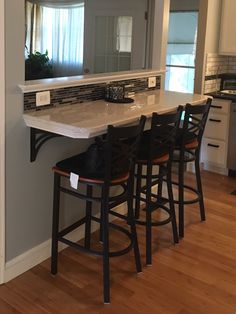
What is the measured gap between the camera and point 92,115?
2426 millimetres

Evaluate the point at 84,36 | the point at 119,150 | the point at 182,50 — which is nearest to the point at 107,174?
the point at 119,150

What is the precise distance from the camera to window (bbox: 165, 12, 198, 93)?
19.0ft

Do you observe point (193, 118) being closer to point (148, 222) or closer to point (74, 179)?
point (148, 222)

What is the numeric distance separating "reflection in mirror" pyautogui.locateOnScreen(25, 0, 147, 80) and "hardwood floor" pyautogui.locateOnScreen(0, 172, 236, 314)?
2707 millimetres

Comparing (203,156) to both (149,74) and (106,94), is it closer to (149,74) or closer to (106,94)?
(149,74)

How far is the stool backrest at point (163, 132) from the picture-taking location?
2.56 meters

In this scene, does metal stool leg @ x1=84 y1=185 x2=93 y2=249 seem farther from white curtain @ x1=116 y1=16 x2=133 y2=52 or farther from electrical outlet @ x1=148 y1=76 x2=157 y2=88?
white curtain @ x1=116 y1=16 x2=133 y2=52

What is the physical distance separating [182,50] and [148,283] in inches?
165

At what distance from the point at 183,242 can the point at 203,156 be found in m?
1.86

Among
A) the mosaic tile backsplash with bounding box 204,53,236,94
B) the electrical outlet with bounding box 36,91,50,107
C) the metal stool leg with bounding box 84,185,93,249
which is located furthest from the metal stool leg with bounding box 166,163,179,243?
the mosaic tile backsplash with bounding box 204,53,236,94

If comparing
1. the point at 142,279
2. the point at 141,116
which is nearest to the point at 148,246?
the point at 142,279

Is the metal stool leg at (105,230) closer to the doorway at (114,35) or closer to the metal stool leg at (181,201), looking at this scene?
the metal stool leg at (181,201)

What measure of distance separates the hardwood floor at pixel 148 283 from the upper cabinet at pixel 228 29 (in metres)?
2.39

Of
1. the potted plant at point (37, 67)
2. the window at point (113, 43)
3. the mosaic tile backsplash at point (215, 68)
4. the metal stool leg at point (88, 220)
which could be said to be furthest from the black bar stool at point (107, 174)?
the potted plant at point (37, 67)
